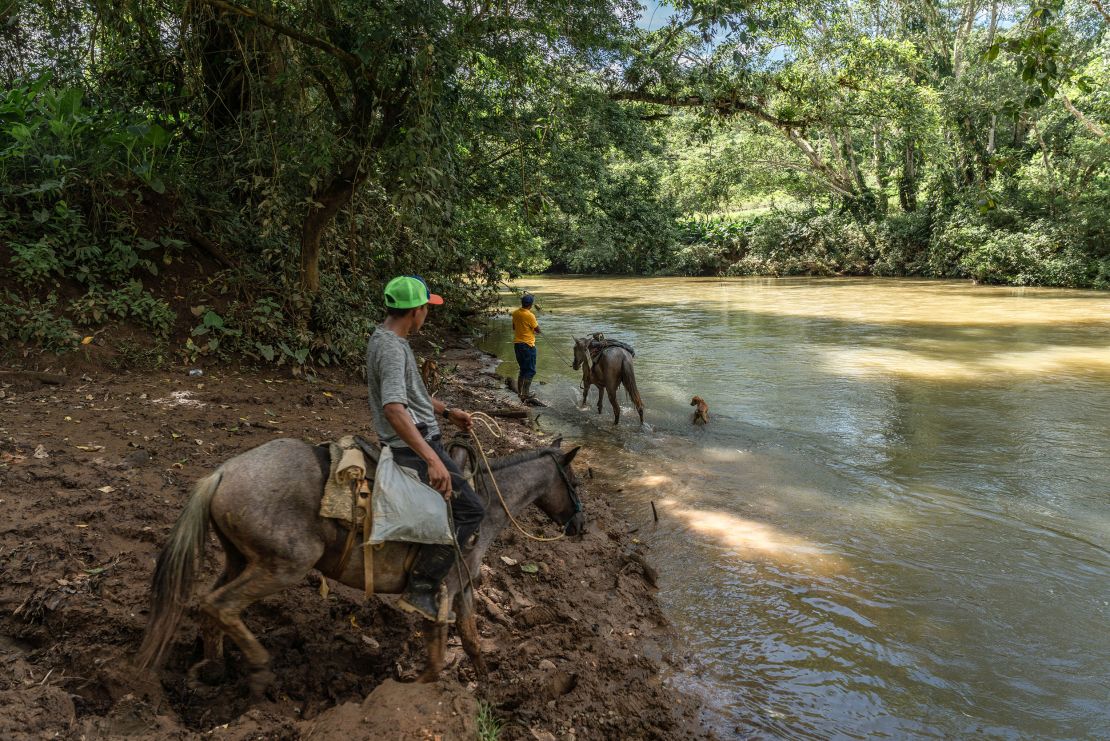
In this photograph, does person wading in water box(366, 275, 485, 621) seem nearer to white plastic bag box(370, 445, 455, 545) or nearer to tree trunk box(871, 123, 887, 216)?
white plastic bag box(370, 445, 455, 545)

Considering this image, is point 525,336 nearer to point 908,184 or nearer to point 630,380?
point 630,380

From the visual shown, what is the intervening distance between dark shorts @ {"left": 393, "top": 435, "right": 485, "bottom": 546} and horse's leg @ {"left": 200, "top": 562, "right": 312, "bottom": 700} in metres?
0.74

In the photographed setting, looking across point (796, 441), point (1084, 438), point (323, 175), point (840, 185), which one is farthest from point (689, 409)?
point (840, 185)

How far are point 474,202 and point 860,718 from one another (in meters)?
13.4

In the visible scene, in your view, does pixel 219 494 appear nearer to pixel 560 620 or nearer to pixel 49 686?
pixel 49 686

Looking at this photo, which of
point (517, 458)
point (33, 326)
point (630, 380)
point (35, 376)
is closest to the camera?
point (517, 458)

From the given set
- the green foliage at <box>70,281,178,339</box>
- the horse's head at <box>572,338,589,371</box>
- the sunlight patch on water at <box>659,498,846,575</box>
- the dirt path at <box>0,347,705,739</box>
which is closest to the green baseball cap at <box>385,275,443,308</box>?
the dirt path at <box>0,347,705,739</box>

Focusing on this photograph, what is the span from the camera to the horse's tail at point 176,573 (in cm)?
333

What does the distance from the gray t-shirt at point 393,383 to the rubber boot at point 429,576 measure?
2.04ft

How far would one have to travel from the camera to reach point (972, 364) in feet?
49.9

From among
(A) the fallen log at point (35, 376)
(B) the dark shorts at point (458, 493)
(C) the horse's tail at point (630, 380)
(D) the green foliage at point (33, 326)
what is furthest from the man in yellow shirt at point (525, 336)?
(B) the dark shorts at point (458, 493)

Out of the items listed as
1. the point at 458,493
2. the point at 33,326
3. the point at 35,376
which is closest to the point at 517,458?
the point at 458,493

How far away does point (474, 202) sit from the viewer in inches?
619

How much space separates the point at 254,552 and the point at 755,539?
4.77 metres
